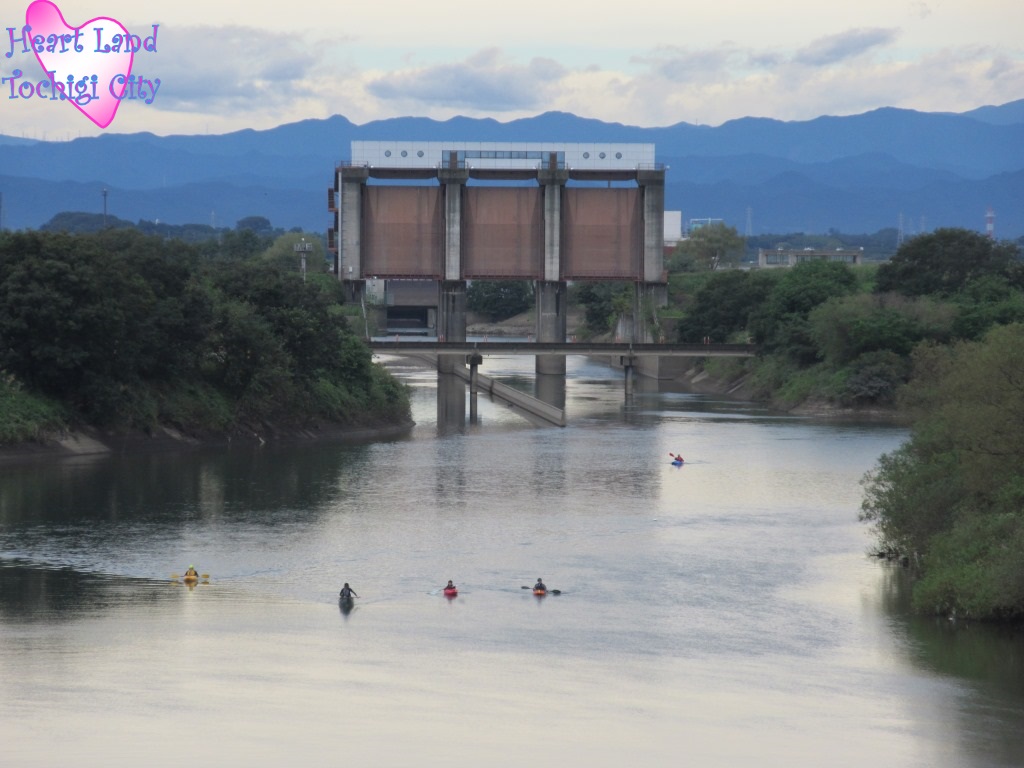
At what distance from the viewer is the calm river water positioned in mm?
28016

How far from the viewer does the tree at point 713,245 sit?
171875 mm

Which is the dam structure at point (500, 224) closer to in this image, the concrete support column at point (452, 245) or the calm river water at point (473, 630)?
the concrete support column at point (452, 245)

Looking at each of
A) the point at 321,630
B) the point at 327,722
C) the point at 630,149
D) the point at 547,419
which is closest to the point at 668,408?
the point at 547,419

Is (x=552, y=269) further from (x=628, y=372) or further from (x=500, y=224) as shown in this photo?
(x=628, y=372)

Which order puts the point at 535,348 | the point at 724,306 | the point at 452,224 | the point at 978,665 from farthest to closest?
the point at 724,306 → the point at 452,224 → the point at 535,348 → the point at 978,665

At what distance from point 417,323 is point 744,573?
12523 centimetres

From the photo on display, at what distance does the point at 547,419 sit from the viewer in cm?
8531

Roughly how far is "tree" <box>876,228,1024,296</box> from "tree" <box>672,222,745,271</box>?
66.7m

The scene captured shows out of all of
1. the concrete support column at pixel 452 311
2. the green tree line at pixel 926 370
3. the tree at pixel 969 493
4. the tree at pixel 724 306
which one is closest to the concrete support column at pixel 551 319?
the concrete support column at pixel 452 311

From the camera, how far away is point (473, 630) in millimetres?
36219

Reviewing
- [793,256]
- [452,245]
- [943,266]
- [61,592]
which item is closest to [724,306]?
[943,266]

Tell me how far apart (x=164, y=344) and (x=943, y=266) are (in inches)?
2042

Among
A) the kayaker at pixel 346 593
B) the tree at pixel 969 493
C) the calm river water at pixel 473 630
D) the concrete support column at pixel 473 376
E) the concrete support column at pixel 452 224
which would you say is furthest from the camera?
the concrete support column at pixel 452 224

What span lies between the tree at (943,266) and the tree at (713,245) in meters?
66.7
